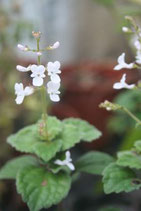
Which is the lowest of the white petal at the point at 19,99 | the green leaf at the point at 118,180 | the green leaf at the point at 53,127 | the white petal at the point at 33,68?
the green leaf at the point at 118,180

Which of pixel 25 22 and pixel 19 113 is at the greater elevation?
pixel 25 22

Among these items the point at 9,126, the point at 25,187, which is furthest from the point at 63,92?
the point at 25,187

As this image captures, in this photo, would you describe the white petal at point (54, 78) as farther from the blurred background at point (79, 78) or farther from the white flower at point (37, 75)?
the blurred background at point (79, 78)

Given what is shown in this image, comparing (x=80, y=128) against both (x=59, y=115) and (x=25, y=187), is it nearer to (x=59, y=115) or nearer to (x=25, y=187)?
(x=25, y=187)

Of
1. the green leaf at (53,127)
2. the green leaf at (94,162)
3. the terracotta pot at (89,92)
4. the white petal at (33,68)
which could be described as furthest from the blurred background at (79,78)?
the white petal at (33,68)

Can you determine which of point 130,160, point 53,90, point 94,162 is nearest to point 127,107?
point 94,162

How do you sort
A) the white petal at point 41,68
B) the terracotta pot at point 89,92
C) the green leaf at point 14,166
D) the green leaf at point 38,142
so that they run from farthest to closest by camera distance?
1. the terracotta pot at point 89,92
2. the green leaf at point 14,166
3. the green leaf at point 38,142
4. the white petal at point 41,68
